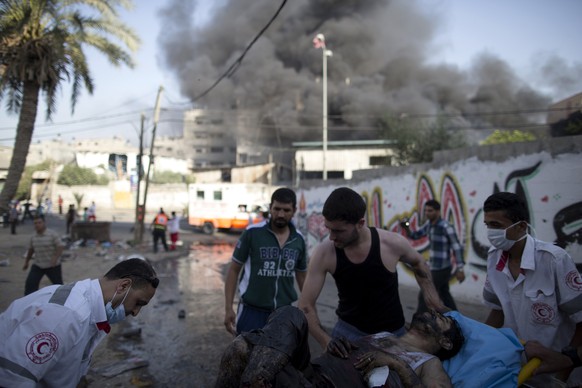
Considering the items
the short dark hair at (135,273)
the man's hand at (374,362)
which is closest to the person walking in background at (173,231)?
the short dark hair at (135,273)

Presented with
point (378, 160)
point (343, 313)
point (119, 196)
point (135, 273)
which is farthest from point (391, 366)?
point (119, 196)

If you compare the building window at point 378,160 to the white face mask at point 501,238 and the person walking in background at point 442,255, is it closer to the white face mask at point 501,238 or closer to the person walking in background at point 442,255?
the person walking in background at point 442,255

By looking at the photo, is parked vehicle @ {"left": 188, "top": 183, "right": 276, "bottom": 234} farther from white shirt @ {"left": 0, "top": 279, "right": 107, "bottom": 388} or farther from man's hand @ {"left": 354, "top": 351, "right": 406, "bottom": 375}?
white shirt @ {"left": 0, "top": 279, "right": 107, "bottom": 388}

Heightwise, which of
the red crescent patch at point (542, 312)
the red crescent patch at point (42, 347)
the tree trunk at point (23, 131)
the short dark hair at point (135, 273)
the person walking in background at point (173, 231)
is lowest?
the person walking in background at point (173, 231)

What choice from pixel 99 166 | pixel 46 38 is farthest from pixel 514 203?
pixel 99 166

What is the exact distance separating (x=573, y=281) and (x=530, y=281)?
196 millimetres

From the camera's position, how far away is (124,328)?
5273 mm

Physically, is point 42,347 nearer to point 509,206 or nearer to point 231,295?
point 231,295

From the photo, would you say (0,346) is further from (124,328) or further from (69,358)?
(124,328)

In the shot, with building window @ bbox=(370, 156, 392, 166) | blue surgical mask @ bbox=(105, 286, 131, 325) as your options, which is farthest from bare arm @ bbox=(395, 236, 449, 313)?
building window @ bbox=(370, 156, 392, 166)

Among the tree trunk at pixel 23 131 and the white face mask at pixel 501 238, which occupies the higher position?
the tree trunk at pixel 23 131

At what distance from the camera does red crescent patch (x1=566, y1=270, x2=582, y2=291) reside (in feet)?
6.71

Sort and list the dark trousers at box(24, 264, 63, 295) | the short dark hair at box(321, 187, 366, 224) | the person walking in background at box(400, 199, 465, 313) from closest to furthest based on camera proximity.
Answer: the short dark hair at box(321, 187, 366, 224) → the person walking in background at box(400, 199, 465, 313) → the dark trousers at box(24, 264, 63, 295)

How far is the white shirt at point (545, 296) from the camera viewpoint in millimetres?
2068
